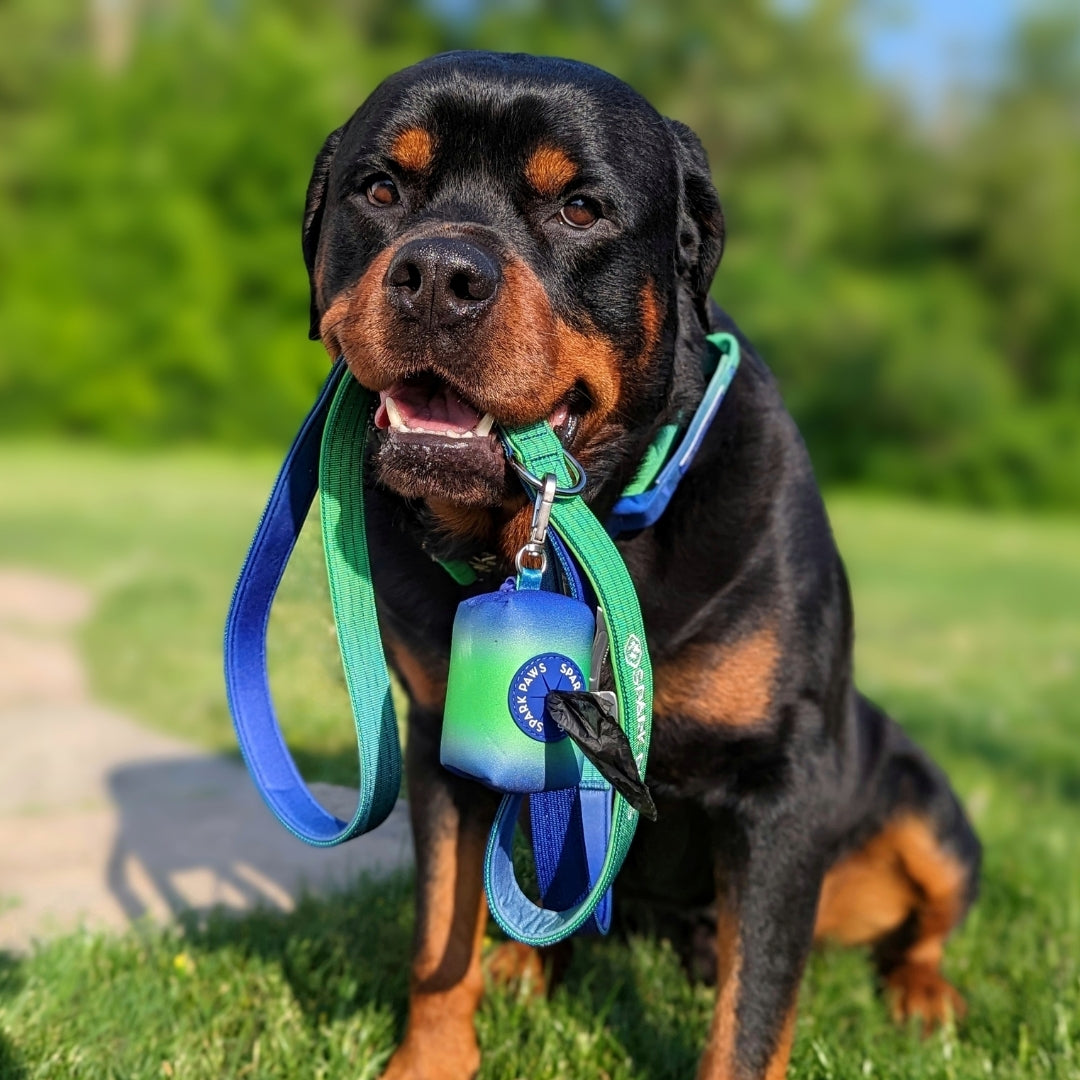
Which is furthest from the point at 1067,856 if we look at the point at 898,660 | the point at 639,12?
the point at 639,12

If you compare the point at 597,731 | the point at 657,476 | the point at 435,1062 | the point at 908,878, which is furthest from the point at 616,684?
the point at 908,878

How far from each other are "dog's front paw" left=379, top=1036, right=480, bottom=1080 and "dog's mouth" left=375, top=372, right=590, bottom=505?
111cm

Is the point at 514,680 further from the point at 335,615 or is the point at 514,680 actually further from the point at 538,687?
the point at 335,615

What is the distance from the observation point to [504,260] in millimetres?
2135

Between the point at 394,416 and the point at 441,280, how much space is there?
272 mm

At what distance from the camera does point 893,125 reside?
27.2 m

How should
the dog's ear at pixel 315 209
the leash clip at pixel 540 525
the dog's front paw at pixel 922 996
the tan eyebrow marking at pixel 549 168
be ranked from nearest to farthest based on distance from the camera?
the leash clip at pixel 540 525, the tan eyebrow marking at pixel 549 168, the dog's ear at pixel 315 209, the dog's front paw at pixel 922 996

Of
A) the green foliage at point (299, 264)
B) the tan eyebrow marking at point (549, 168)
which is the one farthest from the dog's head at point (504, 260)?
the green foliage at point (299, 264)

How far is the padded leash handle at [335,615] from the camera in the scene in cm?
216

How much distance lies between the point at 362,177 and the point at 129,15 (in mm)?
28986

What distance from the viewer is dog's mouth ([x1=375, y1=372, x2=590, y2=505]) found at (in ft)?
7.00

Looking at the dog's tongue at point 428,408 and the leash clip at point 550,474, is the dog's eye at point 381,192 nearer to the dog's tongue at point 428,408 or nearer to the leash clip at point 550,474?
the dog's tongue at point 428,408

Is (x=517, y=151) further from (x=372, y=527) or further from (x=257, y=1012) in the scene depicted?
(x=257, y=1012)

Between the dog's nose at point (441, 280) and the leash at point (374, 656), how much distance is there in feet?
0.74
